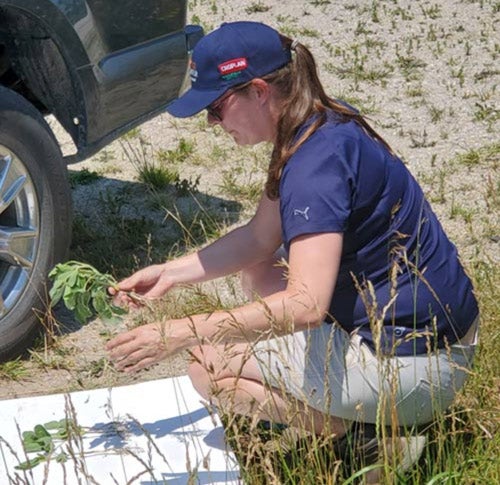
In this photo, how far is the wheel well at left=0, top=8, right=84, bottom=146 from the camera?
16.4 feet

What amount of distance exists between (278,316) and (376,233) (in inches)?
17.8

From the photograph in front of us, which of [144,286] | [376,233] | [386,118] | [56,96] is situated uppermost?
[56,96]

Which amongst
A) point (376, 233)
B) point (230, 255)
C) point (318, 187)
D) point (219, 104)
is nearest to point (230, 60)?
point (219, 104)

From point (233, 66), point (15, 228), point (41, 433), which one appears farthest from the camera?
point (15, 228)

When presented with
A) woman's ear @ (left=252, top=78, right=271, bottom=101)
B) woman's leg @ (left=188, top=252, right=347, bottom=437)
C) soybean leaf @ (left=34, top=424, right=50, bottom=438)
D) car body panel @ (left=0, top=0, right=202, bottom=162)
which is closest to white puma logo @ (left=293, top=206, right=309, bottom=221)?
woman's leg @ (left=188, top=252, right=347, bottom=437)

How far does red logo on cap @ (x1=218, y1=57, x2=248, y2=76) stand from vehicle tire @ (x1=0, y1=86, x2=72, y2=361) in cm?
147

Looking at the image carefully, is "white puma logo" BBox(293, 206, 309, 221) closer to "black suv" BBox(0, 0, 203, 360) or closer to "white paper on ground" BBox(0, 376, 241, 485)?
"white paper on ground" BBox(0, 376, 241, 485)

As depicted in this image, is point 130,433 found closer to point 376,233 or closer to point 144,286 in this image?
point 144,286

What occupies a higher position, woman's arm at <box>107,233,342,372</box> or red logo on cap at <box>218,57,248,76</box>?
red logo on cap at <box>218,57,248,76</box>

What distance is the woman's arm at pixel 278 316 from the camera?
3.17 meters

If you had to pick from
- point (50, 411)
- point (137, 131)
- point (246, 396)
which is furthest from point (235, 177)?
point (246, 396)

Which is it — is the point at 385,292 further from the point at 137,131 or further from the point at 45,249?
the point at 137,131

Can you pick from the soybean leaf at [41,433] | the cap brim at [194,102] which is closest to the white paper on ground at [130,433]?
the soybean leaf at [41,433]

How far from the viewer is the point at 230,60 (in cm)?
338
